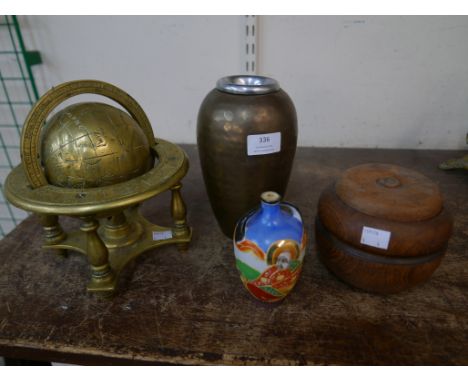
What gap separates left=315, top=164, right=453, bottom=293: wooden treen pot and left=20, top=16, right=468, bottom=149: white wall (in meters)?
0.71

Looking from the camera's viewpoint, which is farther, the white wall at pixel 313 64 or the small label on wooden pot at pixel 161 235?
the white wall at pixel 313 64

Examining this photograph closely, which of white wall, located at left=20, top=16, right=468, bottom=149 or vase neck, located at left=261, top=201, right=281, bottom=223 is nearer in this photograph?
vase neck, located at left=261, top=201, right=281, bottom=223

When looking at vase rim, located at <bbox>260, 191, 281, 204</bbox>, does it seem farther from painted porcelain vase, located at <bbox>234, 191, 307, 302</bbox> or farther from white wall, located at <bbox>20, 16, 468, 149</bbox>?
white wall, located at <bbox>20, 16, 468, 149</bbox>

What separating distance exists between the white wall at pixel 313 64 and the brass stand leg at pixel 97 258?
857 mm

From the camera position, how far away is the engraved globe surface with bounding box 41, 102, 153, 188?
0.59 m

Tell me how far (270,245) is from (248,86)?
1.15 ft

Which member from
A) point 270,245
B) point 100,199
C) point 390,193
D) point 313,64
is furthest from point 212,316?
point 313,64

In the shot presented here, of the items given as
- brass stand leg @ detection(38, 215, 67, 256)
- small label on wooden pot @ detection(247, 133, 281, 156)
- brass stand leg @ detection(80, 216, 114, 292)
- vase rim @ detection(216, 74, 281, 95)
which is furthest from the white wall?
brass stand leg @ detection(80, 216, 114, 292)

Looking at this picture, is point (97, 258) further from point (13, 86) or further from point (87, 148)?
point (13, 86)

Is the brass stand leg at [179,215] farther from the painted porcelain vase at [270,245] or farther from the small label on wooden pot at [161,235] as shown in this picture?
the painted porcelain vase at [270,245]

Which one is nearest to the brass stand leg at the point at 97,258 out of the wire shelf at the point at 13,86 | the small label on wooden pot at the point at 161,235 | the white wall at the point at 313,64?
the small label on wooden pot at the point at 161,235

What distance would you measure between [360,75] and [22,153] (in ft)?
3.78

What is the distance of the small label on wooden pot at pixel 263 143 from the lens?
67 centimetres
